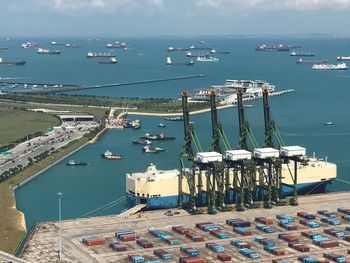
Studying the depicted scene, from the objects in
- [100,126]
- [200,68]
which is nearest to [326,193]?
[100,126]

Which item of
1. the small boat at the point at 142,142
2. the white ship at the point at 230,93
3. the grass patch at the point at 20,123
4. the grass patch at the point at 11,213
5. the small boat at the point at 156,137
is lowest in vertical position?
the grass patch at the point at 11,213

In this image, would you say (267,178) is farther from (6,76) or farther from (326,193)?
(6,76)

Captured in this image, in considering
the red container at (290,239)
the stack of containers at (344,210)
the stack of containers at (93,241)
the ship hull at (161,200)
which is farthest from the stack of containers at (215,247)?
the stack of containers at (344,210)

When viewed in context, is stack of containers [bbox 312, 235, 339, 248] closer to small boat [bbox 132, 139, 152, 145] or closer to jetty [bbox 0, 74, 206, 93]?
small boat [bbox 132, 139, 152, 145]

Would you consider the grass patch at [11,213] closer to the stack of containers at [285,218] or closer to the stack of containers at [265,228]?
the stack of containers at [265,228]

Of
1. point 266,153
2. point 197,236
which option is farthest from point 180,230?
point 266,153

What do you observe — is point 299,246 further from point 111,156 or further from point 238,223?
point 111,156
